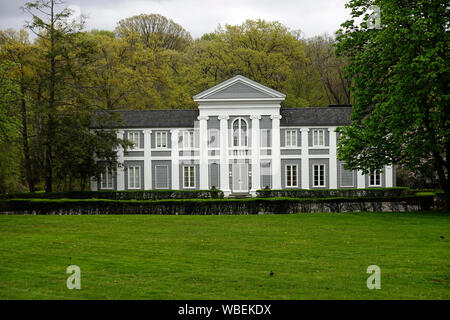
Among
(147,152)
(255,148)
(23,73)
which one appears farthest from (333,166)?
(23,73)

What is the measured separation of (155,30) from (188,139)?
91.8 ft

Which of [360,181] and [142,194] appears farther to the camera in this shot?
[360,181]

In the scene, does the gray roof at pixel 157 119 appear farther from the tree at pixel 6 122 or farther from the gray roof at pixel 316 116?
the tree at pixel 6 122

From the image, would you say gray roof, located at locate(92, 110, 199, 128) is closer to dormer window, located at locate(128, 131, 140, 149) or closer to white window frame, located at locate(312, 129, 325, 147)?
dormer window, located at locate(128, 131, 140, 149)

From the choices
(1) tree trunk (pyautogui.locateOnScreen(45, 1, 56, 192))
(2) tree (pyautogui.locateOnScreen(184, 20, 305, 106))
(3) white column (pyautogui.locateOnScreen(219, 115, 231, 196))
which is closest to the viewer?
(1) tree trunk (pyautogui.locateOnScreen(45, 1, 56, 192))

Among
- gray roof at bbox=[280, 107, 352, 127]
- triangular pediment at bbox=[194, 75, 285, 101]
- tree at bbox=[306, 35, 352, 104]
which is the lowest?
gray roof at bbox=[280, 107, 352, 127]

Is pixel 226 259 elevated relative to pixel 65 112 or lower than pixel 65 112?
lower

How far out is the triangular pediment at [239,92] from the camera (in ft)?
134

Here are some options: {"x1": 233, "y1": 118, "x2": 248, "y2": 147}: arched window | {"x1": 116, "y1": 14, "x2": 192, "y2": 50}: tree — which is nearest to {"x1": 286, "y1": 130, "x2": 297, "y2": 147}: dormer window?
{"x1": 233, "y1": 118, "x2": 248, "y2": 147}: arched window

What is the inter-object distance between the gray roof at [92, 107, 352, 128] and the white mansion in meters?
0.09

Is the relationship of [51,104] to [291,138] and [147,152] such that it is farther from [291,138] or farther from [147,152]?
[291,138]

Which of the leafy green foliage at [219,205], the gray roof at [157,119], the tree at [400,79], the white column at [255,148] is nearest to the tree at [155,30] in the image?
the gray roof at [157,119]

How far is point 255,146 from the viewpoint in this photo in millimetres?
40906

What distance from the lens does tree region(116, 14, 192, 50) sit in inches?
2409
